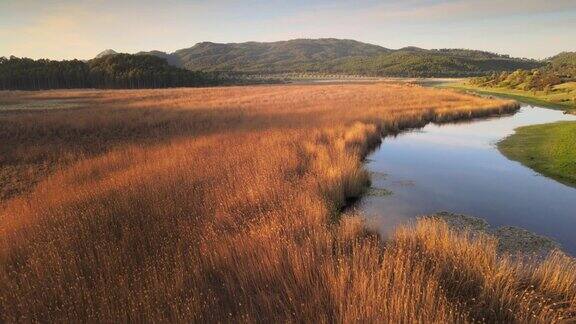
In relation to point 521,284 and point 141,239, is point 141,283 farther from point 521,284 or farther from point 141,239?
point 521,284

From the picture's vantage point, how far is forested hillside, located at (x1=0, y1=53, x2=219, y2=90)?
88562 mm

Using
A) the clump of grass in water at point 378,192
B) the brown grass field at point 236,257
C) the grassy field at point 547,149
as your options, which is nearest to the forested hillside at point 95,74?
the brown grass field at point 236,257

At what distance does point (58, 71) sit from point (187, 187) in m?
98.7

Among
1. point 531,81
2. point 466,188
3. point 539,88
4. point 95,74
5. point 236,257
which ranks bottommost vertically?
point 466,188

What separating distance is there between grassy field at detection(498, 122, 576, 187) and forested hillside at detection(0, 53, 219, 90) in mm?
93576

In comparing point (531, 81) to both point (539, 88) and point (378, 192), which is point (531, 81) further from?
point (378, 192)

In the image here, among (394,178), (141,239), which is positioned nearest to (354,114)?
(394,178)

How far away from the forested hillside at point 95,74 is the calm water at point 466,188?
91520 mm

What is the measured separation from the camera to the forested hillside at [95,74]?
88.6 metres

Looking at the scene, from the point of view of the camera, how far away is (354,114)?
91.5ft

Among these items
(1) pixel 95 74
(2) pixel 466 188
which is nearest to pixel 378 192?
(2) pixel 466 188

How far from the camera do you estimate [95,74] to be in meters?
96.4

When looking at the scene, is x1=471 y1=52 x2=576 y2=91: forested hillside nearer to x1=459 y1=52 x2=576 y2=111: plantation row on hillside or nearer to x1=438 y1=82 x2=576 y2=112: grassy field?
x1=459 y1=52 x2=576 y2=111: plantation row on hillside

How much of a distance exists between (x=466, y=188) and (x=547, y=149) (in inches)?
300
